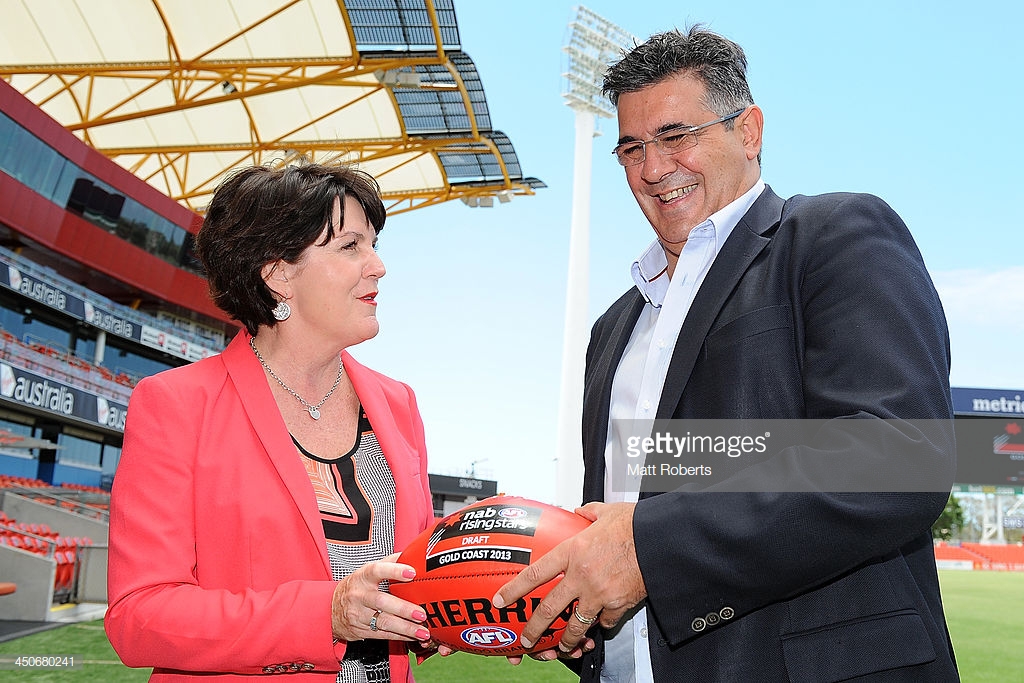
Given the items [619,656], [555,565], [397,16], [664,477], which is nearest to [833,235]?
[664,477]

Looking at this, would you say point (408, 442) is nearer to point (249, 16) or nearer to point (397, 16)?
point (397, 16)

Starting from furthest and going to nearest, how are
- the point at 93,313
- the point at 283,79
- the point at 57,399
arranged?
the point at 93,313 < the point at 57,399 < the point at 283,79

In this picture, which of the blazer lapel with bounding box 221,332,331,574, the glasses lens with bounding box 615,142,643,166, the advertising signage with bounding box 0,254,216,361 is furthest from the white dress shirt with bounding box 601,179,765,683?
the advertising signage with bounding box 0,254,216,361

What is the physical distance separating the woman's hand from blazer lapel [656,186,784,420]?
83cm

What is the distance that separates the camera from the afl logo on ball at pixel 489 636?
237 cm

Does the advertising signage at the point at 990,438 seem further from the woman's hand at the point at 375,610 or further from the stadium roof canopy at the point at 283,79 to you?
the woman's hand at the point at 375,610

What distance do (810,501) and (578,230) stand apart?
41.3 metres

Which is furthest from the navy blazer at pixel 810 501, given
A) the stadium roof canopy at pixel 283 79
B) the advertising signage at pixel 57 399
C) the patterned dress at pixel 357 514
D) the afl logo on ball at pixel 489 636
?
the advertising signage at pixel 57 399

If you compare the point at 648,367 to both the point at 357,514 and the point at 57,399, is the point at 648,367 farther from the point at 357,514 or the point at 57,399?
the point at 57,399

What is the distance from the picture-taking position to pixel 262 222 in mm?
2982

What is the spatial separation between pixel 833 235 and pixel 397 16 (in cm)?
1955

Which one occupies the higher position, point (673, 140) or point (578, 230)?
point (578, 230)

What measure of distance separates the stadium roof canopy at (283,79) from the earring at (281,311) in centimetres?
1794

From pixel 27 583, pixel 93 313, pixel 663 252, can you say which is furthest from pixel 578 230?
pixel 663 252
